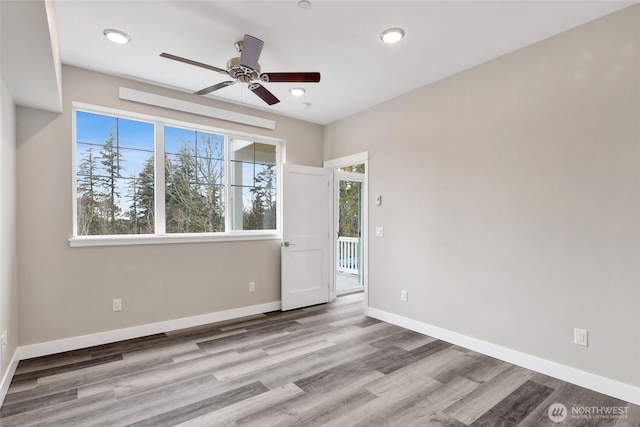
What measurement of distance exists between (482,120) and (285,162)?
2.59m

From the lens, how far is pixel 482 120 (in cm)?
308

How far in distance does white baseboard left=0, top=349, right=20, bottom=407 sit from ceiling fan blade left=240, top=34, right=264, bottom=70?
2880 mm

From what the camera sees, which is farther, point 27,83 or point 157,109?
point 157,109

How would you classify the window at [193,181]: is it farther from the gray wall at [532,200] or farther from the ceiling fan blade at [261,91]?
the gray wall at [532,200]

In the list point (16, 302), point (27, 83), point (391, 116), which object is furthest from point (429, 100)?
point (16, 302)

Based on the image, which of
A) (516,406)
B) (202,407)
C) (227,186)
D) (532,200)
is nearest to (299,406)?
(202,407)

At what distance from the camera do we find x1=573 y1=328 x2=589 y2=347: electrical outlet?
2.43 metres

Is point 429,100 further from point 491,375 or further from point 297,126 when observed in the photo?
point 491,375

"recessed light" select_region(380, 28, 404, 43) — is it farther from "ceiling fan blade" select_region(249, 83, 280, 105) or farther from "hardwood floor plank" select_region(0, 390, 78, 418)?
"hardwood floor plank" select_region(0, 390, 78, 418)

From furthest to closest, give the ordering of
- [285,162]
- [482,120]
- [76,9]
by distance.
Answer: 1. [285,162]
2. [482,120]
3. [76,9]

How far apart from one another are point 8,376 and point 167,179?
2.16m

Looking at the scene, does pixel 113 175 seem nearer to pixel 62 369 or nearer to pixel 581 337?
pixel 62 369

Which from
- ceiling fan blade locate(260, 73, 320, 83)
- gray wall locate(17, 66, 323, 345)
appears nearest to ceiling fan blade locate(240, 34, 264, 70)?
ceiling fan blade locate(260, 73, 320, 83)

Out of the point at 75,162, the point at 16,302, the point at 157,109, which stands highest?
the point at 157,109
